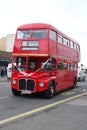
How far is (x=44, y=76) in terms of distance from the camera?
17.8 meters

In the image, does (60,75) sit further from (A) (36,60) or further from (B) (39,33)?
(B) (39,33)

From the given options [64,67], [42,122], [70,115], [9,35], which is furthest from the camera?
[9,35]

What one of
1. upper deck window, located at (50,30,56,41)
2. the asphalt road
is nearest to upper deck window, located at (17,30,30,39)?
upper deck window, located at (50,30,56,41)

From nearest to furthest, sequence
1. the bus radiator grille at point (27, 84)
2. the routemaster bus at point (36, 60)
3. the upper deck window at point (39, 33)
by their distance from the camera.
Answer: the bus radiator grille at point (27, 84), the routemaster bus at point (36, 60), the upper deck window at point (39, 33)

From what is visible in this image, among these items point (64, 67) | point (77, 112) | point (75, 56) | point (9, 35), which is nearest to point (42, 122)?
point (77, 112)

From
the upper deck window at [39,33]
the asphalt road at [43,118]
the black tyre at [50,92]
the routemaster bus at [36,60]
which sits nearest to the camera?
the asphalt road at [43,118]

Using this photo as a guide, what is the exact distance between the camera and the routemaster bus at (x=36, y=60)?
17.4m

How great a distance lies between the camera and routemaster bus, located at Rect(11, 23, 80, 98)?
17375mm

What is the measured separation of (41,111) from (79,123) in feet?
8.58

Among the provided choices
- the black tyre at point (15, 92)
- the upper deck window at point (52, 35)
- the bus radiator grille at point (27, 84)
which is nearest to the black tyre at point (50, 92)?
the bus radiator grille at point (27, 84)

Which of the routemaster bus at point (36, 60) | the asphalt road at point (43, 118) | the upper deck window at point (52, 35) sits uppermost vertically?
the upper deck window at point (52, 35)

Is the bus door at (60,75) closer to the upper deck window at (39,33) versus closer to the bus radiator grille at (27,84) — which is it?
the upper deck window at (39,33)

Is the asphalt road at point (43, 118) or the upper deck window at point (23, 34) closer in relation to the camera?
the asphalt road at point (43, 118)

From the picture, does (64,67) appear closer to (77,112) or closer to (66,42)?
(66,42)
